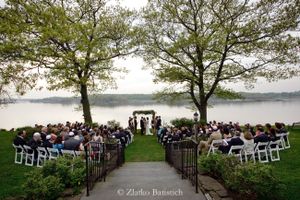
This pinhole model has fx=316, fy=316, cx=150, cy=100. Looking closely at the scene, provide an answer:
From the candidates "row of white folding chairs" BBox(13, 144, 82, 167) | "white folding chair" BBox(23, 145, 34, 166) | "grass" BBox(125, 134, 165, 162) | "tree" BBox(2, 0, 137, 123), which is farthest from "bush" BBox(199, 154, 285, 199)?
"tree" BBox(2, 0, 137, 123)

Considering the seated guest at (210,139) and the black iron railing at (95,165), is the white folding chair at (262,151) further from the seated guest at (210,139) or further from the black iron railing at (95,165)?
the black iron railing at (95,165)

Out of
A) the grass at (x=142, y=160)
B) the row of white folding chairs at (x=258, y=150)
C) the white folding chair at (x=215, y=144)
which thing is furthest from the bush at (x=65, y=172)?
the white folding chair at (x=215, y=144)

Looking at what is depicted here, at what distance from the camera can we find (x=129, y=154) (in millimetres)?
16656

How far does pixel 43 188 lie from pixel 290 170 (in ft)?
23.8

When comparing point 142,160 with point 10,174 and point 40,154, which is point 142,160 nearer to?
point 40,154

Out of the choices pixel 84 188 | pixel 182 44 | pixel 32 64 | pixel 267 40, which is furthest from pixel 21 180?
pixel 267 40

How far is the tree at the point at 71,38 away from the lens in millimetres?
21031

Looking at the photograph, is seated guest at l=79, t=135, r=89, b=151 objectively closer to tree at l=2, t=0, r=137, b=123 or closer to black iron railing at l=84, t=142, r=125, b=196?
black iron railing at l=84, t=142, r=125, b=196

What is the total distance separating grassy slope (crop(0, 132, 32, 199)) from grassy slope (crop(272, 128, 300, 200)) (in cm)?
656

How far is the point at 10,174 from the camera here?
35.4ft


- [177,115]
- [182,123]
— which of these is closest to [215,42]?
[182,123]

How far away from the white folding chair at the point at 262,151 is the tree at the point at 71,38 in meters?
14.2

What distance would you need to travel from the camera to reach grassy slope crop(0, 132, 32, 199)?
838 cm

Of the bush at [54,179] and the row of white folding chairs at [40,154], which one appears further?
the row of white folding chairs at [40,154]
